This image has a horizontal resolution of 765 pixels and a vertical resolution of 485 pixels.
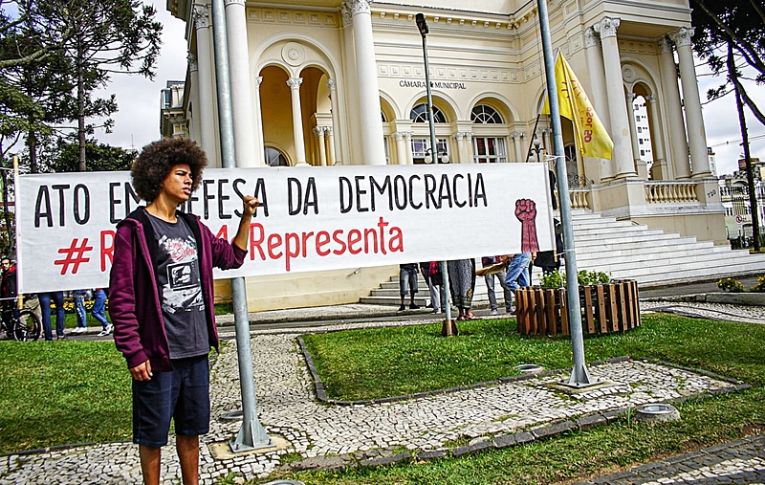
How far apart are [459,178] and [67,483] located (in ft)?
13.3

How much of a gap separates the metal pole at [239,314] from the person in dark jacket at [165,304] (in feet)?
3.09

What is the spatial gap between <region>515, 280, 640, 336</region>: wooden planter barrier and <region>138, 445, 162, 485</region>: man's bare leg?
→ 19.3 ft

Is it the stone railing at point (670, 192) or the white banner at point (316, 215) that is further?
the stone railing at point (670, 192)

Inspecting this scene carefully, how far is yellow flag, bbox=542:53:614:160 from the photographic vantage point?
6.21 metres

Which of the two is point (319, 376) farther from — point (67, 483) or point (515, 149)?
point (515, 149)

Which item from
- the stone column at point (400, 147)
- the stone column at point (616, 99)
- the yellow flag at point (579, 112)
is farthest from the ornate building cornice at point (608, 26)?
the yellow flag at point (579, 112)

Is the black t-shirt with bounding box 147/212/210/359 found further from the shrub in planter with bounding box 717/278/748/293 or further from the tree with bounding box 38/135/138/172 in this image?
the tree with bounding box 38/135/138/172

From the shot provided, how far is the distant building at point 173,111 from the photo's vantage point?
3169 cm

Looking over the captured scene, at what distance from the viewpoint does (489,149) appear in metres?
25.1

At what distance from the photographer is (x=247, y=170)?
4793 millimetres

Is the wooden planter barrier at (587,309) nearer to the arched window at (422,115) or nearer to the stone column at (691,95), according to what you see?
the arched window at (422,115)

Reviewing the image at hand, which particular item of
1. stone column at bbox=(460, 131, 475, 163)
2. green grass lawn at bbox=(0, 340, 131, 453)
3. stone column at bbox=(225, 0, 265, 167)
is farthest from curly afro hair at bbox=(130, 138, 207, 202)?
stone column at bbox=(460, 131, 475, 163)

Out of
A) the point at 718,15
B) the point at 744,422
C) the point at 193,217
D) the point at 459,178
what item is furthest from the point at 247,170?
the point at 718,15

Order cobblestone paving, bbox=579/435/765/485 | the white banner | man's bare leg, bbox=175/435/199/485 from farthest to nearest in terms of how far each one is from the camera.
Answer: the white banner < cobblestone paving, bbox=579/435/765/485 < man's bare leg, bbox=175/435/199/485
